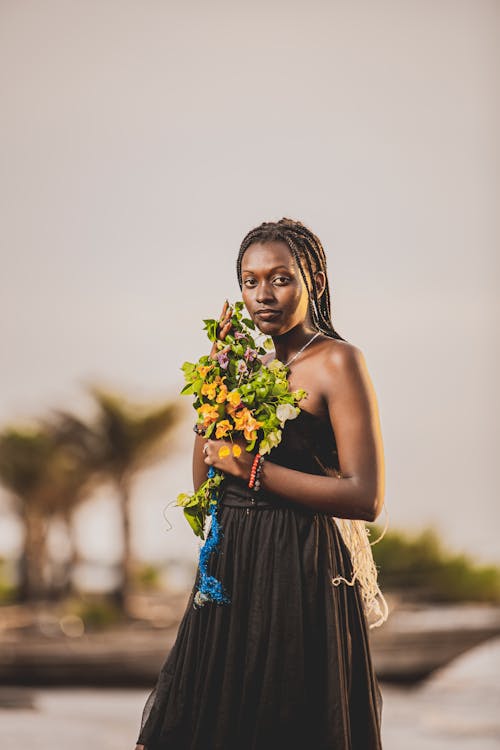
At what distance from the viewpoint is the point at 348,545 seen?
99.1 inches

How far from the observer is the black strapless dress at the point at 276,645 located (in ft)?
7.43

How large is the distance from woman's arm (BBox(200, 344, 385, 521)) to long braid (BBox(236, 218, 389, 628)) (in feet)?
0.45

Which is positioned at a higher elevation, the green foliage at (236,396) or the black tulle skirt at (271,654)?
the green foliage at (236,396)

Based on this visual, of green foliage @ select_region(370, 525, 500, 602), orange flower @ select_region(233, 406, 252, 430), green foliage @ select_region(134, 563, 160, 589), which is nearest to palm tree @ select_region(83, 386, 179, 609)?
green foliage @ select_region(134, 563, 160, 589)

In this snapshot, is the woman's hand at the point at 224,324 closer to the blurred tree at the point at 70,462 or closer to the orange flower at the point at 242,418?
the orange flower at the point at 242,418

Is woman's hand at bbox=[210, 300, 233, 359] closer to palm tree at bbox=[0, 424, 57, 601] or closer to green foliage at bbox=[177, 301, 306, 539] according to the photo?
green foliage at bbox=[177, 301, 306, 539]

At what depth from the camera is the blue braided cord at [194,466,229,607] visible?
2.34m

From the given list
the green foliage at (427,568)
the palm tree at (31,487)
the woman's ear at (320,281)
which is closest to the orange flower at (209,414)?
the woman's ear at (320,281)

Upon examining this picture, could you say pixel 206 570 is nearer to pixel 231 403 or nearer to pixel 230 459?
pixel 230 459

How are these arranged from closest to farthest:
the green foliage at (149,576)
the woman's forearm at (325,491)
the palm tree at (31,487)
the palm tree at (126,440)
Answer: the woman's forearm at (325,491) < the palm tree at (126,440) < the palm tree at (31,487) < the green foliage at (149,576)

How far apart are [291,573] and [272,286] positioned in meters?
0.59

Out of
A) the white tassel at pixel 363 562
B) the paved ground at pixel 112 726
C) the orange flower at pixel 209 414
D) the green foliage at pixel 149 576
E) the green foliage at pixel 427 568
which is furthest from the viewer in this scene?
the green foliage at pixel 149 576

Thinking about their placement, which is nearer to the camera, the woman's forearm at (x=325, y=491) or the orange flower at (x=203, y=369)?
the woman's forearm at (x=325, y=491)

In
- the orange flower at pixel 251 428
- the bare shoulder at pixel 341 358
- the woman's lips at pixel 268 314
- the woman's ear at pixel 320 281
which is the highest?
the woman's ear at pixel 320 281
